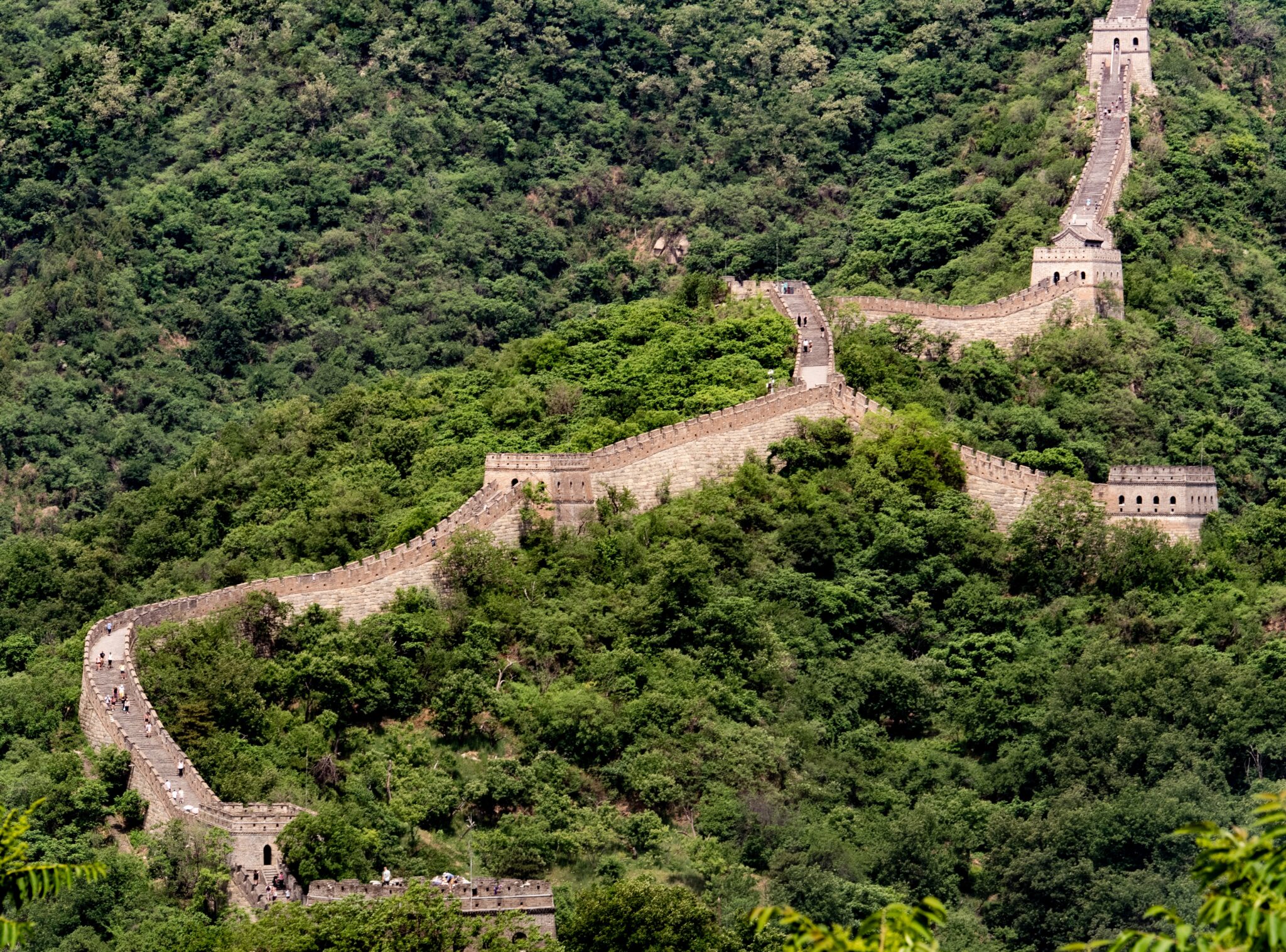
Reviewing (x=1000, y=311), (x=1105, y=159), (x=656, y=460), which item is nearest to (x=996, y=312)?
(x=1000, y=311)

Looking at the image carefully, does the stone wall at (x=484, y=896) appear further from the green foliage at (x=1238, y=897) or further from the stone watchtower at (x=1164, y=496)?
the green foliage at (x=1238, y=897)

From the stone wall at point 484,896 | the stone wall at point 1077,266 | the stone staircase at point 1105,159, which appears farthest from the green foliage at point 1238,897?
the stone staircase at point 1105,159

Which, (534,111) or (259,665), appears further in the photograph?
(534,111)

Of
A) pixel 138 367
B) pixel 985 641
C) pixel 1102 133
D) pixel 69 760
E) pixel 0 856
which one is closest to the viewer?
pixel 0 856

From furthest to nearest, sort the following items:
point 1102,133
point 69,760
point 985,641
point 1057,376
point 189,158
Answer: point 189,158 → point 1102,133 → point 1057,376 → point 985,641 → point 69,760

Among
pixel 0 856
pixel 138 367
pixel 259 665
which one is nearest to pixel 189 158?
pixel 138 367

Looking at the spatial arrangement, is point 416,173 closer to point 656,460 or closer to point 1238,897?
point 656,460

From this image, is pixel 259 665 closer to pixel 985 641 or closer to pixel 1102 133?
pixel 985 641

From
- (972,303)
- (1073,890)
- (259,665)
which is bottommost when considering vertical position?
(1073,890)
